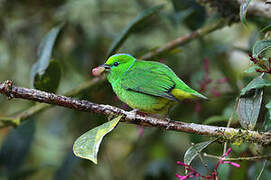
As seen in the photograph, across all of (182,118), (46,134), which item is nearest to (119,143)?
(46,134)

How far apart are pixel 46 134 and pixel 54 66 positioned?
6.95 ft

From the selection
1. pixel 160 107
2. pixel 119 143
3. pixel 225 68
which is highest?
pixel 160 107

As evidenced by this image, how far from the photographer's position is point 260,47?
1.60 metres

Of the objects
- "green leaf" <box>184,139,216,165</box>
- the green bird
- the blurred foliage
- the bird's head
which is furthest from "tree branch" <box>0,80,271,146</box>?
the blurred foliage

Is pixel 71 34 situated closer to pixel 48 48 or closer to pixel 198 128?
pixel 48 48

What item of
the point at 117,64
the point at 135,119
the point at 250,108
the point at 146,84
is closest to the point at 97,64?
the point at 117,64

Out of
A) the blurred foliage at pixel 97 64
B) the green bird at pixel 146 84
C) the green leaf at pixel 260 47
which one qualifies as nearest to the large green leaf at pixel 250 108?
the green leaf at pixel 260 47

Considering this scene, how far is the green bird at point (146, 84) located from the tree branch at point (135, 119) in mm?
370

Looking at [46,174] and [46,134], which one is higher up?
[46,134]

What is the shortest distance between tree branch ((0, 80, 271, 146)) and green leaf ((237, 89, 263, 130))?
0.26ft

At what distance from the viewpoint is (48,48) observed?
105 inches

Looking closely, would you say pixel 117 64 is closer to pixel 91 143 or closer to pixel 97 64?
pixel 91 143

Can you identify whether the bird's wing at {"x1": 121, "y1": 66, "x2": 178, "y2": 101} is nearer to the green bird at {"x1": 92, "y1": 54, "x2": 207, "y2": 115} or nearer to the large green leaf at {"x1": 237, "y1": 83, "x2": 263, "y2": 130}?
the green bird at {"x1": 92, "y1": 54, "x2": 207, "y2": 115}

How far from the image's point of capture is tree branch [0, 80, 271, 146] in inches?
61.2
